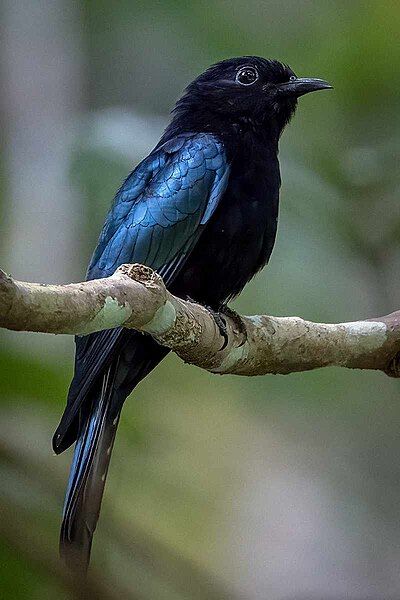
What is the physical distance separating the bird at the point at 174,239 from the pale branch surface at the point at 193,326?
0.28 metres

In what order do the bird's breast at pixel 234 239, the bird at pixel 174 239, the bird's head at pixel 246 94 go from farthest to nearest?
1. the bird's head at pixel 246 94
2. the bird's breast at pixel 234 239
3. the bird at pixel 174 239

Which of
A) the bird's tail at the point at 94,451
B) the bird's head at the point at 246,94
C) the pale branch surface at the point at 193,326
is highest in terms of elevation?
the bird's head at the point at 246,94

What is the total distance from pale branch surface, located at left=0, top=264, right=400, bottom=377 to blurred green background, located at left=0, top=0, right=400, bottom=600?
0.28 meters

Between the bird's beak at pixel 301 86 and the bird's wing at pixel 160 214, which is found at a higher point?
the bird's beak at pixel 301 86

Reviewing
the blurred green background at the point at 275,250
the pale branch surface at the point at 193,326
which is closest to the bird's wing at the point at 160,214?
the blurred green background at the point at 275,250

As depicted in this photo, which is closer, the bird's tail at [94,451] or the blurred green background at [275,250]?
the bird's tail at [94,451]

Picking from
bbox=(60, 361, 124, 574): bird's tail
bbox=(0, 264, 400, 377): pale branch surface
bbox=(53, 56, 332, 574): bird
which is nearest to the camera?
bbox=(0, 264, 400, 377): pale branch surface

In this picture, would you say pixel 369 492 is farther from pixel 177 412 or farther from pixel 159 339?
pixel 159 339

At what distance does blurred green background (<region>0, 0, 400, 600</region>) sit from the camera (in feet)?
10.9

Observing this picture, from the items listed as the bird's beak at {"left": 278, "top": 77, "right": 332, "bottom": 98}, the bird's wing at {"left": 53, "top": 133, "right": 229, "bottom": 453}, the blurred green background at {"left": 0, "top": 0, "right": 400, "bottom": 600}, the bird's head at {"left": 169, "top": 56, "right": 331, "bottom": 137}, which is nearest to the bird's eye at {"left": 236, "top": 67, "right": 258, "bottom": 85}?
the bird's head at {"left": 169, "top": 56, "right": 331, "bottom": 137}

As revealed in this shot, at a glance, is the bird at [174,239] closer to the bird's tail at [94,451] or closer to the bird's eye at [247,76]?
the bird's tail at [94,451]

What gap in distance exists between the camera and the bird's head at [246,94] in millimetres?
3666

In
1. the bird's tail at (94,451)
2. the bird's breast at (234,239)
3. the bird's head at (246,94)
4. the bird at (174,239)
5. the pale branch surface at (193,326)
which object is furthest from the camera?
the bird's head at (246,94)

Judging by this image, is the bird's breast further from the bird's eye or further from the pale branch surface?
the bird's eye
